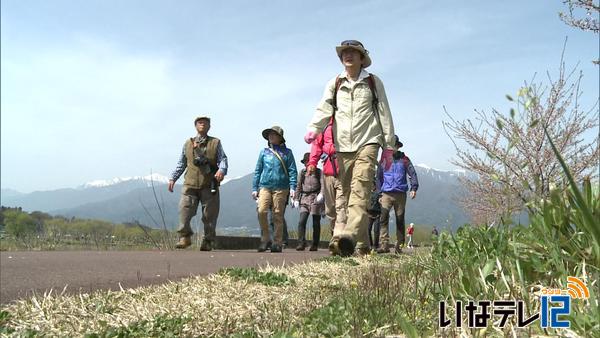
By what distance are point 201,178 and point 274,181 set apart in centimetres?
136

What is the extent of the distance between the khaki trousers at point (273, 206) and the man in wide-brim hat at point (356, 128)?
336 centimetres

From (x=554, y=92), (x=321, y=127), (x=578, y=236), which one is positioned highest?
(x=554, y=92)

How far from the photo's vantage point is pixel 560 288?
2293mm

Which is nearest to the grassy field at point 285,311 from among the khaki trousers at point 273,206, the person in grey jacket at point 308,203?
the khaki trousers at point 273,206

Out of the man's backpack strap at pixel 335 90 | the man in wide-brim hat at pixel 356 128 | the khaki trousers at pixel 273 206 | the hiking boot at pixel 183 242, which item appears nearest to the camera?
the man in wide-brim hat at pixel 356 128

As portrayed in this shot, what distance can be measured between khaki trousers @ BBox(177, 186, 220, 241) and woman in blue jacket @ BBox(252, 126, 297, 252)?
2.76 ft

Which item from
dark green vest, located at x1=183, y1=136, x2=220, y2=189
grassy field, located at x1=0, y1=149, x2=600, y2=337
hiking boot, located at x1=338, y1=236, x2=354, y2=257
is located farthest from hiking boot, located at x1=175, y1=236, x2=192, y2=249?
grassy field, located at x1=0, y1=149, x2=600, y2=337

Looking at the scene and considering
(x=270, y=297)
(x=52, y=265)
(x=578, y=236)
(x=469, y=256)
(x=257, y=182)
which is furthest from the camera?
(x=257, y=182)

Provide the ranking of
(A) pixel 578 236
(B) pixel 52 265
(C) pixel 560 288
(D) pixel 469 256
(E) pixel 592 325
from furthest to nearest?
(B) pixel 52 265, (D) pixel 469 256, (A) pixel 578 236, (C) pixel 560 288, (E) pixel 592 325

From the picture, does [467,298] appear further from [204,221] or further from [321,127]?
[204,221]

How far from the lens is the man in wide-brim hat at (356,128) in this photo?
19.6 feet

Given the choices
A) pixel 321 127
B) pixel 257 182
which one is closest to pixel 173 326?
pixel 321 127

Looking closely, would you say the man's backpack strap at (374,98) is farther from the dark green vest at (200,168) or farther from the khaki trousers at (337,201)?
the dark green vest at (200,168)

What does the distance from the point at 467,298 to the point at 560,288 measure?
38cm
